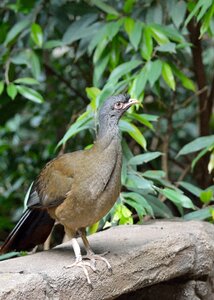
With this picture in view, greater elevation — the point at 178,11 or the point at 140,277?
the point at 178,11

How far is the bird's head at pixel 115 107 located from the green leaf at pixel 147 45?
1028mm

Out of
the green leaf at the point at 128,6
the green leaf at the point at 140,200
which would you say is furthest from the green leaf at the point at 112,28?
the green leaf at the point at 140,200

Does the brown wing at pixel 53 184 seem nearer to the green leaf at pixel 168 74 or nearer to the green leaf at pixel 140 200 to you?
the green leaf at pixel 140 200

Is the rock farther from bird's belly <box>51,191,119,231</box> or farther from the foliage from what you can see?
the foliage

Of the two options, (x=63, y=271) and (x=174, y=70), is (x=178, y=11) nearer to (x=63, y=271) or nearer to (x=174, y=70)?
(x=174, y=70)

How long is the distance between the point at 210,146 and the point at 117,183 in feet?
3.50

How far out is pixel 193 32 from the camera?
15.8 feet

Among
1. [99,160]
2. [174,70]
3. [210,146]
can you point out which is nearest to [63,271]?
[99,160]

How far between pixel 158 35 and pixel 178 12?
25 centimetres

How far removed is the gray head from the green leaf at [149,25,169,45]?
116 centimetres

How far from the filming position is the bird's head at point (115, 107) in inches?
121

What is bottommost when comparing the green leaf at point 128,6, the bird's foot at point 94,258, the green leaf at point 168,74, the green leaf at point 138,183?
the green leaf at point 138,183

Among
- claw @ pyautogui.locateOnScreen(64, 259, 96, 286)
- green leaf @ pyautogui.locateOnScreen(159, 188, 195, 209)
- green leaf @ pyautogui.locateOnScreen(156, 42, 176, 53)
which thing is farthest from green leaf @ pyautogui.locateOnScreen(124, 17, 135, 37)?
claw @ pyautogui.locateOnScreen(64, 259, 96, 286)

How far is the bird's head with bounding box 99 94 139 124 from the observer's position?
10.1 ft
